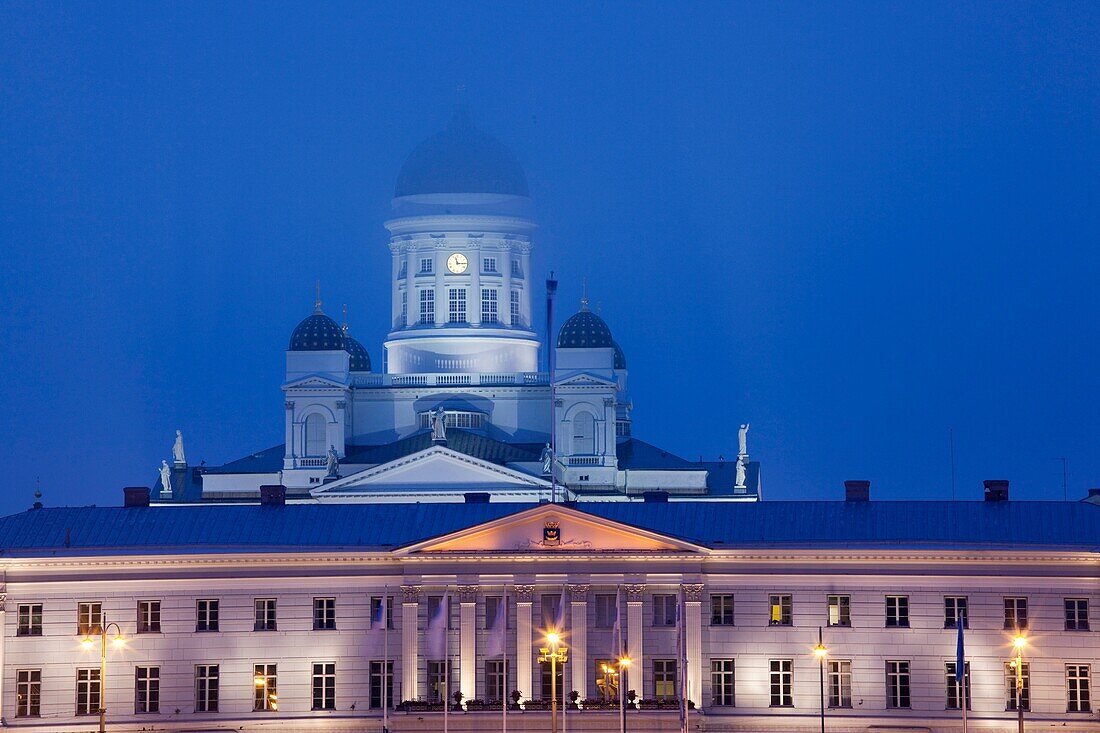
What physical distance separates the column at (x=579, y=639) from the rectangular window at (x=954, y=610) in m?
16.1

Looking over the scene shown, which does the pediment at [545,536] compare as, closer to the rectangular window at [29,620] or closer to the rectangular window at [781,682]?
the rectangular window at [781,682]

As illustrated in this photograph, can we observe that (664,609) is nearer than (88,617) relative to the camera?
No

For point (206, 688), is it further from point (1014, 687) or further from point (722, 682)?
point (1014, 687)

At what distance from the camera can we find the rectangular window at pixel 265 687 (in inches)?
5433

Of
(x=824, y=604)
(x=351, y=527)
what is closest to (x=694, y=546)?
(x=824, y=604)

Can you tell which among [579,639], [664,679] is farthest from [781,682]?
[579,639]

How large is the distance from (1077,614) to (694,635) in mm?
16836

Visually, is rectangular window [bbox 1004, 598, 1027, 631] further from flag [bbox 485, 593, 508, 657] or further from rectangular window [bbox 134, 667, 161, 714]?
rectangular window [bbox 134, 667, 161, 714]

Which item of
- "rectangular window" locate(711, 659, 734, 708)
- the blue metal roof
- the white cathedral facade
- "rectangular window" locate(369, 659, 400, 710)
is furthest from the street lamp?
"rectangular window" locate(369, 659, 400, 710)

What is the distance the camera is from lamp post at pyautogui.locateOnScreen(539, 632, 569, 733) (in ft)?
429

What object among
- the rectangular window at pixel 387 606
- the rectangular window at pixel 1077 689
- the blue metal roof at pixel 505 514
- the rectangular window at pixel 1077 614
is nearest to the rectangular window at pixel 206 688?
the blue metal roof at pixel 505 514

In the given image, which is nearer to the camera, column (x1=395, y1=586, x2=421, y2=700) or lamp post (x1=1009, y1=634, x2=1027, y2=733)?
lamp post (x1=1009, y1=634, x2=1027, y2=733)

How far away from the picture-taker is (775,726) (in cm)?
13650

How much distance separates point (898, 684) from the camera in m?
137
